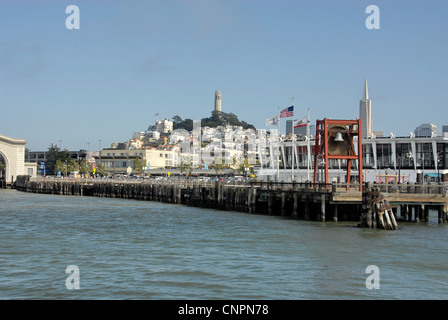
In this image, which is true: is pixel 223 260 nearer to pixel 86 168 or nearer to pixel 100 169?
pixel 86 168

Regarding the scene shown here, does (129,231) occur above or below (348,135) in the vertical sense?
below

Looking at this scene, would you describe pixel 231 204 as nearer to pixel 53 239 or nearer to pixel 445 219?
pixel 445 219

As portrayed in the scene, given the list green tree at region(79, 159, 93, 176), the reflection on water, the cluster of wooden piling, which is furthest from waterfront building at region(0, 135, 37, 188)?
the cluster of wooden piling

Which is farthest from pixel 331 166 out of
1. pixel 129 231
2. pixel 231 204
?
pixel 129 231

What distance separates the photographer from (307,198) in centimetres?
4347

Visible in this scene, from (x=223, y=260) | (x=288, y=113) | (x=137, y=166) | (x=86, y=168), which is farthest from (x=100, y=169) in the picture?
(x=223, y=260)

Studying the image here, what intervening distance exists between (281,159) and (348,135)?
53.4 meters

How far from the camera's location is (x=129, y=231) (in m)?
36.9

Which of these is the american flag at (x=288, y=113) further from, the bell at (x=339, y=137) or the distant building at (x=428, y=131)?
the distant building at (x=428, y=131)

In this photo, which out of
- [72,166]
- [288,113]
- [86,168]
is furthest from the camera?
[72,166]

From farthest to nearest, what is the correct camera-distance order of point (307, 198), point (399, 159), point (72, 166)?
1. point (72, 166)
2. point (399, 159)
3. point (307, 198)

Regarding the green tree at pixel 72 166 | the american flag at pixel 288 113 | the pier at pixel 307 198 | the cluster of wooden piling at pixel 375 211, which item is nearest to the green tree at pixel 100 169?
the green tree at pixel 72 166
